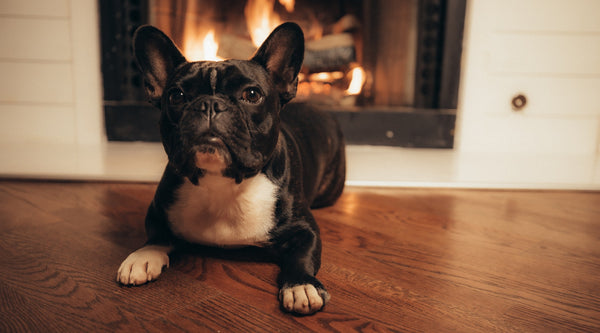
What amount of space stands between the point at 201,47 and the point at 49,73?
1023 mm

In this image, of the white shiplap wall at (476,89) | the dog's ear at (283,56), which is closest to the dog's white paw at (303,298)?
the dog's ear at (283,56)

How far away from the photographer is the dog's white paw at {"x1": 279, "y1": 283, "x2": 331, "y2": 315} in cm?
92

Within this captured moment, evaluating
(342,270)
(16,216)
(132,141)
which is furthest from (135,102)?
(342,270)

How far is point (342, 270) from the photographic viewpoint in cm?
117

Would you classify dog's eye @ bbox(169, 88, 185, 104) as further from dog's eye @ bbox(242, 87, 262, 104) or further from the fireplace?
the fireplace

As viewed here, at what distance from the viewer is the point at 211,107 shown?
0.99 m

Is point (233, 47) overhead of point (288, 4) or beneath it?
beneath

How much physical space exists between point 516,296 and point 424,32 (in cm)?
219

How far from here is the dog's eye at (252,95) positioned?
1.07m

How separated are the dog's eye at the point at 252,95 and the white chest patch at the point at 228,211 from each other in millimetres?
206

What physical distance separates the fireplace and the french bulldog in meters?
1.77

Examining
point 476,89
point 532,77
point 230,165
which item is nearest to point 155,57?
point 230,165

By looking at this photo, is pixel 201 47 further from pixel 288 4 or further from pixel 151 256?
pixel 151 256

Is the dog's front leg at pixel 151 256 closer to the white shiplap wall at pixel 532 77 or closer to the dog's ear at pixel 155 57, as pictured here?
the dog's ear at pixel 155 57
